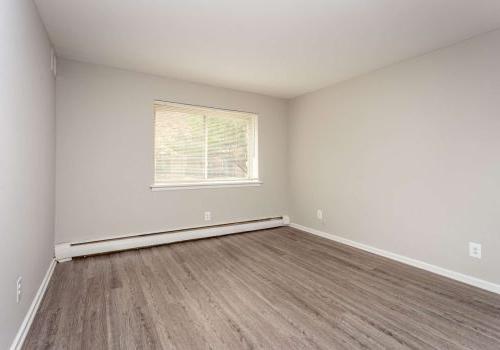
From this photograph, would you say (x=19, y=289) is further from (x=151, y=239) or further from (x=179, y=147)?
(x=179, y=147)

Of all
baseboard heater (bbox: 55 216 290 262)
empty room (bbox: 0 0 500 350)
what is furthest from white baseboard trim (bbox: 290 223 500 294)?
baseboard heater (bbox: 55 216 290 262)

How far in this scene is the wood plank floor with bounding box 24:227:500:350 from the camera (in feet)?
5.13

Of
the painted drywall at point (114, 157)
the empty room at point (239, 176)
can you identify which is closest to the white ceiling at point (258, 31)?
the empty room at point (239, 176)

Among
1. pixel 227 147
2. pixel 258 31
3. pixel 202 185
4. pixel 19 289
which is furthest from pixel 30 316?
pixel 227 147

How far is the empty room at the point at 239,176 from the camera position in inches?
65.1

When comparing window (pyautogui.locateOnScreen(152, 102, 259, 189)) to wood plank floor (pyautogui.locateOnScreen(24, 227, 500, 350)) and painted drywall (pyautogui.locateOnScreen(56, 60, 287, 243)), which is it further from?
wood plank floor (pyautogui.locateOnScreen(24, 227, 500, 350))

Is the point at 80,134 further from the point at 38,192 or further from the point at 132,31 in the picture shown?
the point at 132,31

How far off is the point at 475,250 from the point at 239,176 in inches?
119

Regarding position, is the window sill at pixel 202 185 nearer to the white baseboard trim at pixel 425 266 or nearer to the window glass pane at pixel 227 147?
the window glass pane at pixel 227 147

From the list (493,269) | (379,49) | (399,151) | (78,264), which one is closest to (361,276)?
(493,269)

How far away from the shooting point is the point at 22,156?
64.2 inches

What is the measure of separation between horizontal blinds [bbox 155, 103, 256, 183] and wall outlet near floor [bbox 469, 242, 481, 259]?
291 cm

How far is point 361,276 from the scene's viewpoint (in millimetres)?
2473

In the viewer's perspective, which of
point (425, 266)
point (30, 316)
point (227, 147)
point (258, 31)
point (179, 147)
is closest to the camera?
point (30, 316)
